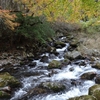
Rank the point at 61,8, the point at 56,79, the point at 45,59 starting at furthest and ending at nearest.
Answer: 1. the point at 61,8
2. the point at 45,59
3. the point at 56,79

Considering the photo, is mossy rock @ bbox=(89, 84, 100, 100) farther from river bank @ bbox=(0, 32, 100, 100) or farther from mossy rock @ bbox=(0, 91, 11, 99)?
mossy rock @ bbox=(0, 91, 11, 99)

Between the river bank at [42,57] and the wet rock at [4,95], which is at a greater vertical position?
the river bank at [42,57]

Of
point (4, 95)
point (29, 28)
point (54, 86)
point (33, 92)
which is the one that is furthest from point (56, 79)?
point (29, 28)

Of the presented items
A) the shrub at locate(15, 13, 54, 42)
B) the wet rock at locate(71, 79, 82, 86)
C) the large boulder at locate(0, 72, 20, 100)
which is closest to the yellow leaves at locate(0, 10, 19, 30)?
the shrub at locate(15, 13, 54, 42)

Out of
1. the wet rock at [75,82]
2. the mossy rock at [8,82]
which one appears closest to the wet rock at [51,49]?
the wet rock at [75,82]

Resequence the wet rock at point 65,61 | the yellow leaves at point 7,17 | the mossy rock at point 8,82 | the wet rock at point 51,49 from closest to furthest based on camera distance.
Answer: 1. the mossy rock at point 8,82
2. the yellow leaves at point 7,17
3. the wet rock at point 65,61
4. the wet rock at point 51,49

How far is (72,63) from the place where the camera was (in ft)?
34.2

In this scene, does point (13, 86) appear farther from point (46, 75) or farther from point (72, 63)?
point (72, 63)

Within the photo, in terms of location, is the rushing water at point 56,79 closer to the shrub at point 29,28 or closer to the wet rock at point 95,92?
the wet rock at point 95,92

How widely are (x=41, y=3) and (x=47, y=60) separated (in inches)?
133

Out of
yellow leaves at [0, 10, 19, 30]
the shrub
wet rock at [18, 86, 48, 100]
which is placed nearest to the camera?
wet rock at [18, 86, 48, 100]

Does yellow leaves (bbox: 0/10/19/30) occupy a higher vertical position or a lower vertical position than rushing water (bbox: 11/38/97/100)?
higher

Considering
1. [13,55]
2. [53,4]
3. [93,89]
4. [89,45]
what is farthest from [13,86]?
[89,45]

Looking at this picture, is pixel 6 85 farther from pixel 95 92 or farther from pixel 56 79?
pixel 95 92
